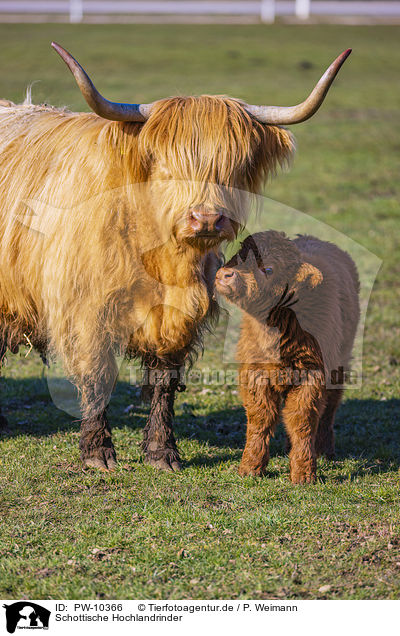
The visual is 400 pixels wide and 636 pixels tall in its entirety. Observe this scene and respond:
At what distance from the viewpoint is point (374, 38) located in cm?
4125

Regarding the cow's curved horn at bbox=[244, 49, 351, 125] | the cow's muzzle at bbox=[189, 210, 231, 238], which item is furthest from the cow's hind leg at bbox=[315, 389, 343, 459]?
the cow's curved horn at bbox=[244, 49, 351, 125]

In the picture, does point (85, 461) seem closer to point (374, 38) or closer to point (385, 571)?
point (385, 571)

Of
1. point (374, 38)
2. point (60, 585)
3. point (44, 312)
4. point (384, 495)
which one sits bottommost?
point (60, 585)

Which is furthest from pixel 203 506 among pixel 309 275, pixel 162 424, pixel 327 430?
pixel 309 275

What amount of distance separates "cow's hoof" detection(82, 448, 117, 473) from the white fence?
153ft

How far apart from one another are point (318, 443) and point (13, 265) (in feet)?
8.19

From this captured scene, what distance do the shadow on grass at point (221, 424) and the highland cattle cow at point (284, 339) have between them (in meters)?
0.63

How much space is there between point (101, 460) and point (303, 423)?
1.46 m

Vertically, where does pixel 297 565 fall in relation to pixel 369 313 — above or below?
below

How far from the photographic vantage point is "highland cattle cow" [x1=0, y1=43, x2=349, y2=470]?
461 centimetres

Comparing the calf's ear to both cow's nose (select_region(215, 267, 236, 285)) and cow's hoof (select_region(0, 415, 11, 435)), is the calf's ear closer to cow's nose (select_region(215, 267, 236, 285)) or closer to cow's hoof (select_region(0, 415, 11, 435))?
cow's nose (select_region(215, 267, 236, 285))

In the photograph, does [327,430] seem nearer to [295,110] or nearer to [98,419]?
[98,419]
